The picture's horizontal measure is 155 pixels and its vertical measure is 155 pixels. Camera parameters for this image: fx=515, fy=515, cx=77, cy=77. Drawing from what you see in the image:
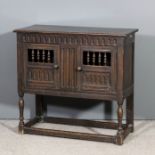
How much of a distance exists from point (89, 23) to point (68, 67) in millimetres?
527

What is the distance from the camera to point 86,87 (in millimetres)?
3564

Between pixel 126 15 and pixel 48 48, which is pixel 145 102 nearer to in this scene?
pixel 126 15

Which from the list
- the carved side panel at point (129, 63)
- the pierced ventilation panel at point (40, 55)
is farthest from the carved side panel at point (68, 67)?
the carved side panel at point (129, 63)

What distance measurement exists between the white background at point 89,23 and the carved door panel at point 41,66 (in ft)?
1.33

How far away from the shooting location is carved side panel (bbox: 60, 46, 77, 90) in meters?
3.56

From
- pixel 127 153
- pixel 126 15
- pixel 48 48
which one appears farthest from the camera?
pixel 126 15

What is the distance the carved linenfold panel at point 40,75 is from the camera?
3.64 metres

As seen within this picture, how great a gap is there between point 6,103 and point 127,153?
1236 millimetres

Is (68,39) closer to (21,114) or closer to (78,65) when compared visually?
(78,65)

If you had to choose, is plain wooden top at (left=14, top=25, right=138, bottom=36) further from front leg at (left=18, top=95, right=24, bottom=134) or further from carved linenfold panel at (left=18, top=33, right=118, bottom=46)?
front leg at (left=18, top=95, right=24, bottom=134)

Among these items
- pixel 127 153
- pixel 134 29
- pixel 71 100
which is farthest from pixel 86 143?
pixel 134 29

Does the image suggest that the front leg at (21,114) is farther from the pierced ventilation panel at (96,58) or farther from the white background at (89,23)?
the pierced ventilation panel at (96,58)

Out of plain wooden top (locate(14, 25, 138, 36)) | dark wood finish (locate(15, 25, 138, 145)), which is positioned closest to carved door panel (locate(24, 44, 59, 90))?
dark wood finish (locate(15, 25, 138, 145))

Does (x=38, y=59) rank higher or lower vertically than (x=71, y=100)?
higher
